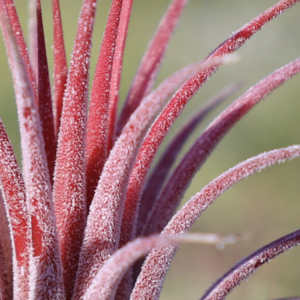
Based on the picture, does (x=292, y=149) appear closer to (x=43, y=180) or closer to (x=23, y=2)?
(x=43, y=180)

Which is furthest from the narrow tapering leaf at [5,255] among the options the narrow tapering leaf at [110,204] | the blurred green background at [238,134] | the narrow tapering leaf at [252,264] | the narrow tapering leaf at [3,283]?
the blurred green background at [238,134]

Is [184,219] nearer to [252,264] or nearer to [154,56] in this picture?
[252,264]

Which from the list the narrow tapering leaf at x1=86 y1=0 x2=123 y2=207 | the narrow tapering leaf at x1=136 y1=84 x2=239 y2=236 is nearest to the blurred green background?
the narrow tapering leaf at x1=136 y1=84 x2=239 y2=236

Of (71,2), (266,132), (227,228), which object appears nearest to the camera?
(227,228)

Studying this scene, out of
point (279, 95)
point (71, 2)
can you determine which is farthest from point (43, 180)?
point (71, 2)

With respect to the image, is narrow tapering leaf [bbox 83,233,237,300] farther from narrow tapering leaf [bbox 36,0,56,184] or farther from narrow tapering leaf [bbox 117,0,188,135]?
narrow tapering leaf [bbox 117,0,188,135]

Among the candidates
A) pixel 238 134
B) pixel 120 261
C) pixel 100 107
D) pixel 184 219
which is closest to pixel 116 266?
pixel 120 261

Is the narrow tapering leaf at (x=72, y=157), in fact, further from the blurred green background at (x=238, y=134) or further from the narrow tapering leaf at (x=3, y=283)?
the blurred green background at (x=238, y=134)

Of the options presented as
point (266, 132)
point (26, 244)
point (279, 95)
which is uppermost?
point (279, 95)
